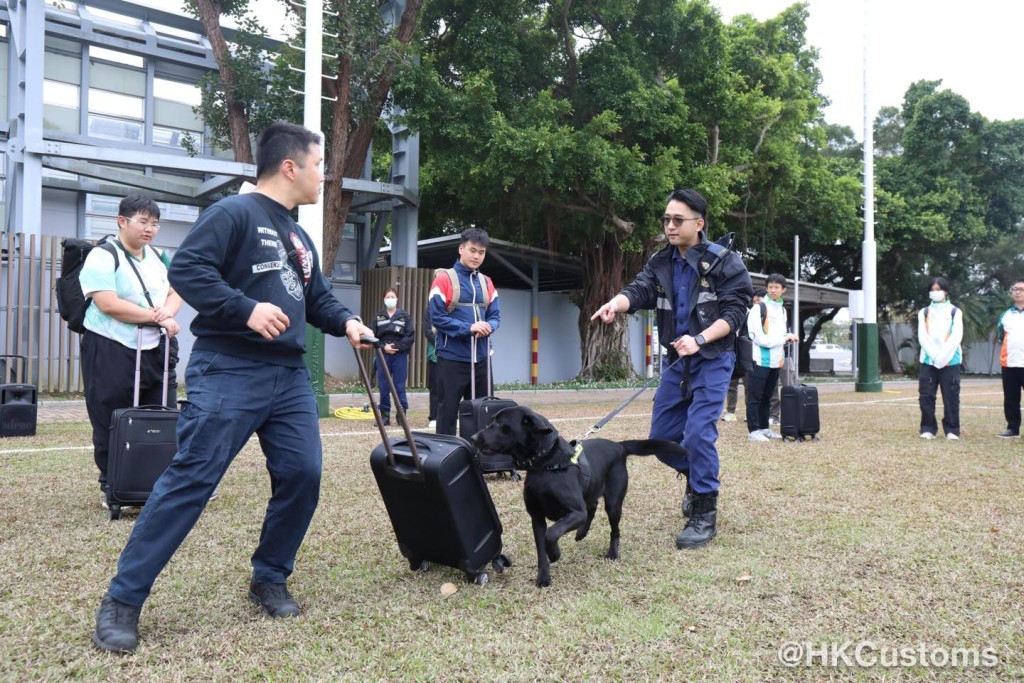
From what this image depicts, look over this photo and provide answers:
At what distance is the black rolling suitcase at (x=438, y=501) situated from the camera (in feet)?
10.6

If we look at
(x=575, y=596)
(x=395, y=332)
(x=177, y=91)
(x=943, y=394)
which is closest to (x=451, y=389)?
(x=575, y=596)

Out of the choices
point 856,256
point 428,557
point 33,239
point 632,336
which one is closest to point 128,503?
point 428,557

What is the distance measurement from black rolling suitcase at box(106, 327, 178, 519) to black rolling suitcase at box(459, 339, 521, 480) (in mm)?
1937

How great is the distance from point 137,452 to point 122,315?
0.79m

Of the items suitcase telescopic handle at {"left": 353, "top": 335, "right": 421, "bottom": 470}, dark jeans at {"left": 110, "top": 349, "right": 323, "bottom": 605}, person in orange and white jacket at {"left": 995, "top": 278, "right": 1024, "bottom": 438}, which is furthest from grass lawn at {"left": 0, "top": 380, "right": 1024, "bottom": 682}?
person in orange and white jacket at {"left": 995, "top": 278, "right": 1024, "bottom": 438}

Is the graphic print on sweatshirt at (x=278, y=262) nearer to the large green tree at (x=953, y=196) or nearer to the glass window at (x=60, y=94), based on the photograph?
the glass window at (x=60, y=94)

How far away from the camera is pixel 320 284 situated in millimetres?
3281

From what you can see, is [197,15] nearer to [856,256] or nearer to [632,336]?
[632,336]

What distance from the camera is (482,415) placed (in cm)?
545

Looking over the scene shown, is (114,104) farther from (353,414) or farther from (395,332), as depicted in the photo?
(353,414)

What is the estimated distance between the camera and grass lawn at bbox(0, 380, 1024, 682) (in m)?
2.57

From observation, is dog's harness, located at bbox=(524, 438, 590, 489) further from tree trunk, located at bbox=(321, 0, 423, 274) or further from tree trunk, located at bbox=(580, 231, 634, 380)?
tree trunk, located at bbox=(580, 231, 634, 380)

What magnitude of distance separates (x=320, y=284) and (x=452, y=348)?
8.60 feet

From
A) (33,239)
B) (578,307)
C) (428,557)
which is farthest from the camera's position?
(578,307)
